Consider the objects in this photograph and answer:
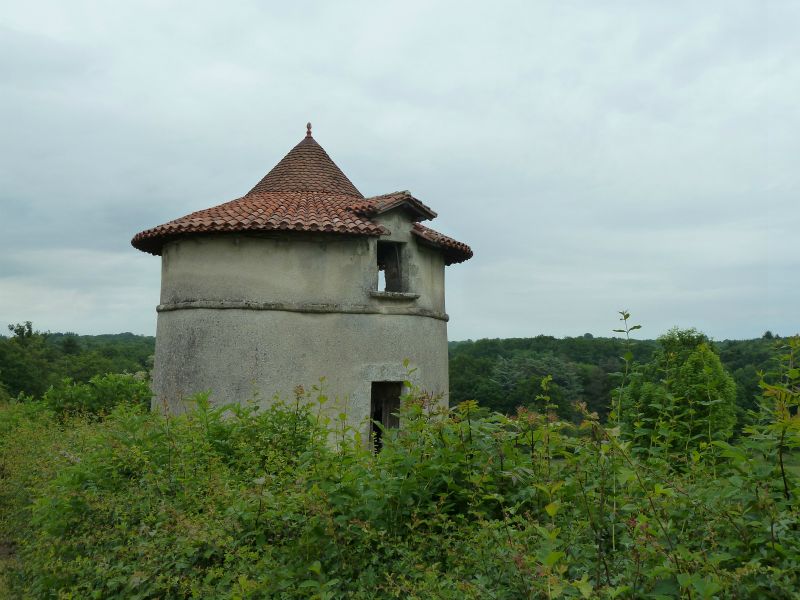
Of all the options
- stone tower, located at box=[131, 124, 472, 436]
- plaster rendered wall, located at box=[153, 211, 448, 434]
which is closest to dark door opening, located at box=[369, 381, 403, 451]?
stone tower, located at box=[131, 124, 472, 436]

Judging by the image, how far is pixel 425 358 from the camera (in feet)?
44.3

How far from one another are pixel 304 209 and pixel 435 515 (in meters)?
8.85

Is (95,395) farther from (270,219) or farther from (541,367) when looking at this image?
(541,367)

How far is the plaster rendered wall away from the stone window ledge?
0.05 metres

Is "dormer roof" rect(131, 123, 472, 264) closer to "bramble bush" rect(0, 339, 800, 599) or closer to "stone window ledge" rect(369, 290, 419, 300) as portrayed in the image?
"stone window ledge" rect(369, 290, 419, 300)

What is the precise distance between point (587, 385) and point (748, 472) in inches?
2379

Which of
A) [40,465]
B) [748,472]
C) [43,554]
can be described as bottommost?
[43,554]

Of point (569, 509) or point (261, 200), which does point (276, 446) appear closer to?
point (569, 509)

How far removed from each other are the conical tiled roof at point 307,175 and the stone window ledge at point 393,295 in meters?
3.26

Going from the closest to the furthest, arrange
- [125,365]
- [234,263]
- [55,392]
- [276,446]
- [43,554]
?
1. [43,554]
2. [276,446]
3. [234,263]
4. [55,392]
5. [125,365]

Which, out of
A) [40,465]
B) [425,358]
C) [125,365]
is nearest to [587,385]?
[125,365]

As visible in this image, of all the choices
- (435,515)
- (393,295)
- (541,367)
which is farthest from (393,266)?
(541,367)

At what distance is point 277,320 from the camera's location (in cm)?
1207

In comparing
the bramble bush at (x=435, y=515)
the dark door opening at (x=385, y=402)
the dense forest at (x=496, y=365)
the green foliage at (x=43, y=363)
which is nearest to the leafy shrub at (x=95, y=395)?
the dark door opening at (x=385, y=402)
